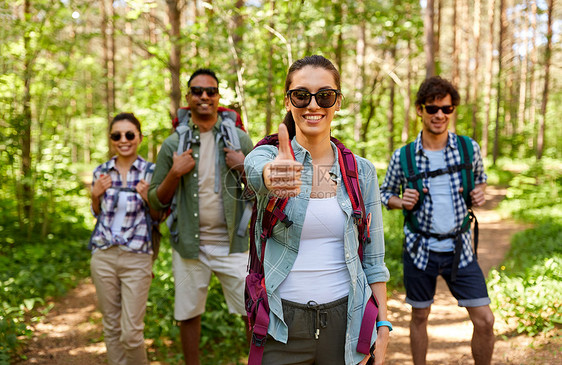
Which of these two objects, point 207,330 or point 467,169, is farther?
point 207,330

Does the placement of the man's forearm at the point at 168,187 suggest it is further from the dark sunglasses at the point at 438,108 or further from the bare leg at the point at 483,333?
the bare leg at the point at 483,333

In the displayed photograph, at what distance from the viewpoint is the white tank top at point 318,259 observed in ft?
5.96

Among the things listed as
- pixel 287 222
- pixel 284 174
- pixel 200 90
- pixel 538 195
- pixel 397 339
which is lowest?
pixel 397 339

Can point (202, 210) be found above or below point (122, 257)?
above

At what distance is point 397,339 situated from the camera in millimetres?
4906

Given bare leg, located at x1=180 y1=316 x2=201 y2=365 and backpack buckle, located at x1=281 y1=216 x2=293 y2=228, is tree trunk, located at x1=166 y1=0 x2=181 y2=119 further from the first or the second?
backpack buckle, located at x1=281 y1=216 x2=293 y2=228

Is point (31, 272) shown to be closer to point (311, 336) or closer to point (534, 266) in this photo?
point (311, 336)

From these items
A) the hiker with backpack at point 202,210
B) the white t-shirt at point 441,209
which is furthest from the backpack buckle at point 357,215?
Answer: the hiker with backpack at point 202,210

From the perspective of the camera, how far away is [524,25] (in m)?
26.3

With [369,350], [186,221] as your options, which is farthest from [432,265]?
[186,221]

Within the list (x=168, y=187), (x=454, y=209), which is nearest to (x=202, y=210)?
(x=168, y=187)

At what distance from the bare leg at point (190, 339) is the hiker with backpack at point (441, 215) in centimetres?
181

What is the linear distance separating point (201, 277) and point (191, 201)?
659mm

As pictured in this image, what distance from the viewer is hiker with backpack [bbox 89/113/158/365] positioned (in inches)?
137
